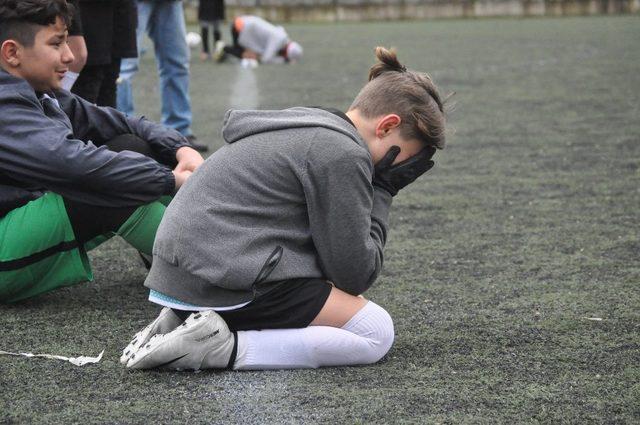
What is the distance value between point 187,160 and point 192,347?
0.90 meters

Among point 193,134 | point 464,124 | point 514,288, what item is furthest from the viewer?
point 464,124

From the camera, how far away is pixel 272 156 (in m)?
2.61

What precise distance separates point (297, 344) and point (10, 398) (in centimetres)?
67

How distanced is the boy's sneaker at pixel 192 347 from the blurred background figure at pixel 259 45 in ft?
33.3

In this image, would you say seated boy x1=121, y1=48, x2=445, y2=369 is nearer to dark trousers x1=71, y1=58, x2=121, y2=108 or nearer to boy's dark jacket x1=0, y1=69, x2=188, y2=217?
boy's dark jacket x1=0, y1=69, x2=188, y2=217

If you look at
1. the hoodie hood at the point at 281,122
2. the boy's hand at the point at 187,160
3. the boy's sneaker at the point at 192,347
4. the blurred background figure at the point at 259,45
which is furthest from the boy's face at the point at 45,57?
the blurred background figure at the point at 259,45

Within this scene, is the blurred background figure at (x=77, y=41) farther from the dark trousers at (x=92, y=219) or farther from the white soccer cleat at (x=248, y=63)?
the white soccer cleat at (x=248, y=63)

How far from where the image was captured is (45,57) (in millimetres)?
3059

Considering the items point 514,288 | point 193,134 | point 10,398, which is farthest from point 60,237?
point 193,134

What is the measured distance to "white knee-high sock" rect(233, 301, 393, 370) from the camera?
103 inches

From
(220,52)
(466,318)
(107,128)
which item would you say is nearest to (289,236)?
(466,318)

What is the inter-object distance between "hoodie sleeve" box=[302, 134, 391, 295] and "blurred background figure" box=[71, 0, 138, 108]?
2.27m

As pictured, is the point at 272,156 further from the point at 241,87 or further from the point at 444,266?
the point at 241,87

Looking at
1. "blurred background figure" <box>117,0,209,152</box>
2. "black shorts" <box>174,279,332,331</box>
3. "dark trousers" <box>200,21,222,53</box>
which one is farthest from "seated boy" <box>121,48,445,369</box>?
"dark trousers" <box>200,21,222,53</box>
